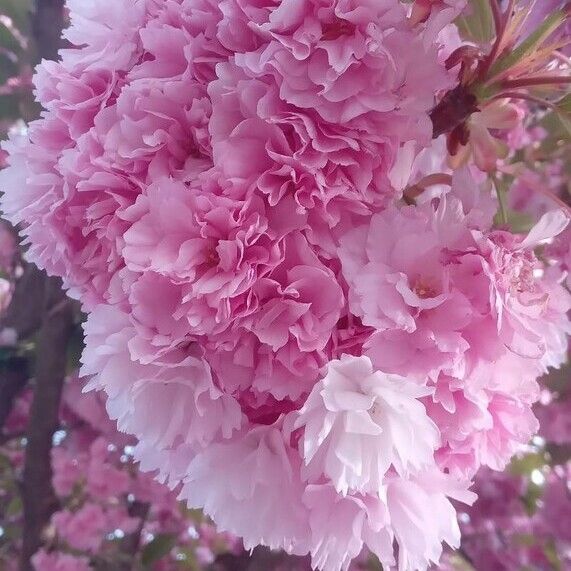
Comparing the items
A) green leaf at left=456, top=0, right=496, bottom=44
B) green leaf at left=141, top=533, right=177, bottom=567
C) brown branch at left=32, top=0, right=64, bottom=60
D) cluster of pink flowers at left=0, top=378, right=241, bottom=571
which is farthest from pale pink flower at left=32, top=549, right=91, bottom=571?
green leaf at left=456, top=0, right=496, bottom=44

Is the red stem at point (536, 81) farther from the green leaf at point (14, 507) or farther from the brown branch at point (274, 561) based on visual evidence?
the green leaf at point (14, 507)

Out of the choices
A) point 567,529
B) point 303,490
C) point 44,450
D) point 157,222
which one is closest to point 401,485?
point 303,490

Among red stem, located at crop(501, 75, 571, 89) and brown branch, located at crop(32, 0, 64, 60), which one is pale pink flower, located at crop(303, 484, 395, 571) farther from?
brown branch, located at crop(32, 0, 64, 60)

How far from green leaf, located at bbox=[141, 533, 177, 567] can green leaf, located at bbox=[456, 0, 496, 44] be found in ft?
3.36

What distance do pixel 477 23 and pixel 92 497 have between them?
3.33 ft

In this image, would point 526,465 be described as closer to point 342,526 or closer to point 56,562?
point 56,562

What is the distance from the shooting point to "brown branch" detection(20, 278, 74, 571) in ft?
3.08

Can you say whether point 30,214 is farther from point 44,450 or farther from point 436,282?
point 44,450

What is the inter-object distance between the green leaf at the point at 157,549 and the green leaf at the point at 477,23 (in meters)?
1.02

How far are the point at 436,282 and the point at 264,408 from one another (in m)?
0.11

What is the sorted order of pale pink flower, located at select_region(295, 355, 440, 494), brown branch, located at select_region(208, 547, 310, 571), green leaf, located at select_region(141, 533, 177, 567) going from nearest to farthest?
pale pink flower, located at select_region(295, 355, 440, 494) < brown branch, located at select_region(208, 547, 310, 571) < green leaf, located at select_region(141, 533, 177, 567)

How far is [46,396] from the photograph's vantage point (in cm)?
96

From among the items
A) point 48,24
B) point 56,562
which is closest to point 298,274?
point 48,24

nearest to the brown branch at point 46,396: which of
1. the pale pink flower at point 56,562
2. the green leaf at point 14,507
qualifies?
the pale pink flower at point 56,562
